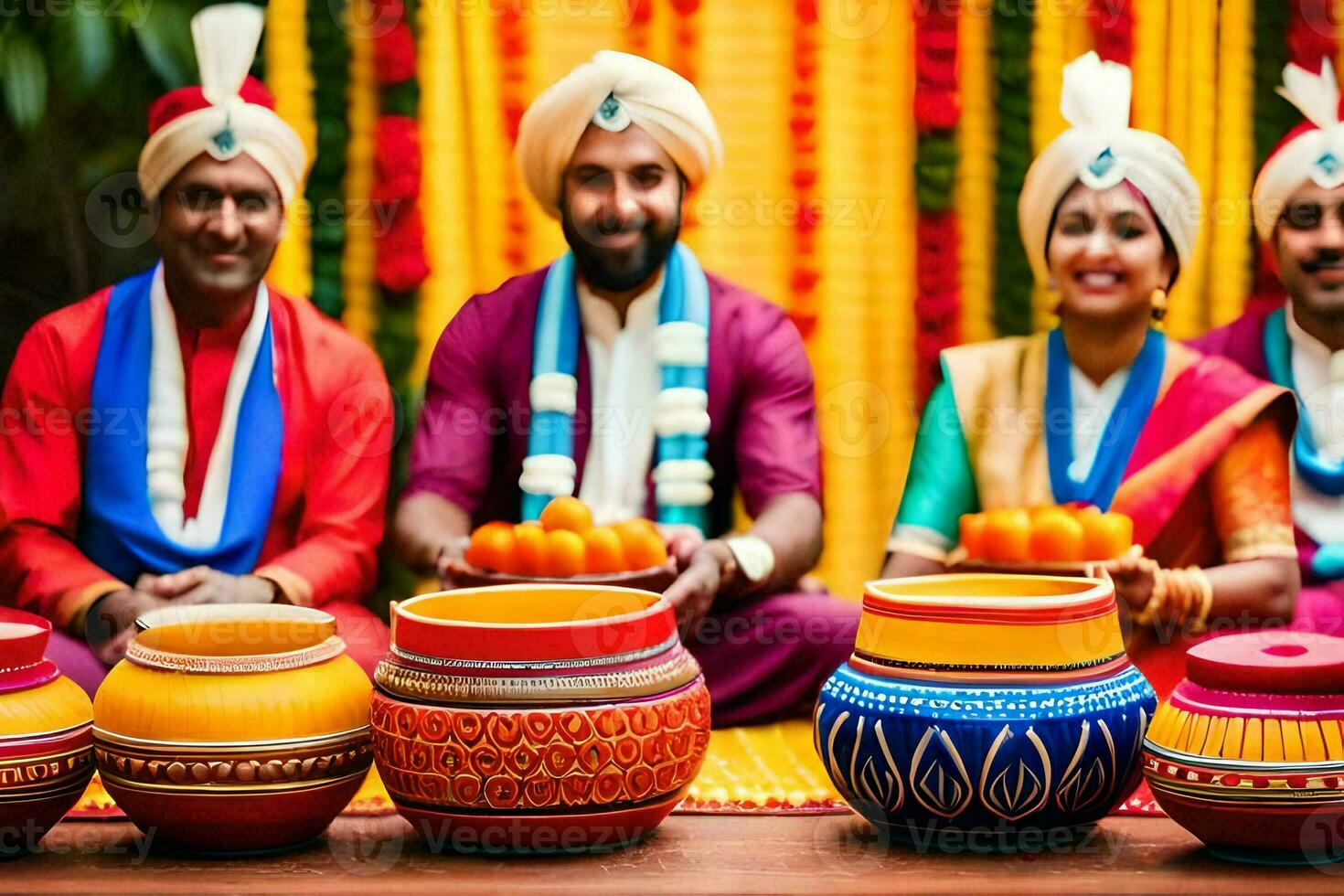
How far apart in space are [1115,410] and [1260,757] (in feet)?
5.35

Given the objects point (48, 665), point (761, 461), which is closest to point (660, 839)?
point (48, 665)

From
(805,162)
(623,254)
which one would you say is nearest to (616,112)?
(623,254)

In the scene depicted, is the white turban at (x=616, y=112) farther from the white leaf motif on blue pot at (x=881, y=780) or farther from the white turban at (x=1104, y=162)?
the white leaf motif on blue pot at (x=881, y=780)

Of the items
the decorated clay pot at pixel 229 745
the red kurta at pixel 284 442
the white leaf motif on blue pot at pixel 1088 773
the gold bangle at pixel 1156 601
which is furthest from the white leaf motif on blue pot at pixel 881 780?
the red kurta at pixel 284 442

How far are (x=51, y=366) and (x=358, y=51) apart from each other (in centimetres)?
73

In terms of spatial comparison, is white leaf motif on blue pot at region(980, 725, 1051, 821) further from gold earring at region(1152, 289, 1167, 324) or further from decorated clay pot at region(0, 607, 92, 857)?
gold earring at region(1152, 289, 1167, 324)

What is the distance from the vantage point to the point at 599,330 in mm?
2799

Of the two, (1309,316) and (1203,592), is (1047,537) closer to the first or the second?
(1203,592)

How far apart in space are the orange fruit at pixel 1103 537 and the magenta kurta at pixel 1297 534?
1.26ft

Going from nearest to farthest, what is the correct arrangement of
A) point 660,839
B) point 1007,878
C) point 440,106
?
point 1007,878
point 660,839
point 440,106

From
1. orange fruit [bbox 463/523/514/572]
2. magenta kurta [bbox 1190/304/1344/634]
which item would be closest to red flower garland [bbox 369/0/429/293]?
orange fruit [bbox 463/523/514/572]

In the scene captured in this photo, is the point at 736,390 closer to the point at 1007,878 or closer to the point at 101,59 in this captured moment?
the point at 101,59

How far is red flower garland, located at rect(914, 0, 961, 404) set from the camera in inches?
114

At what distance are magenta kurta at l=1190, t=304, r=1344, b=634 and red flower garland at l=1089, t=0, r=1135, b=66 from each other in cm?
Answer: 47
